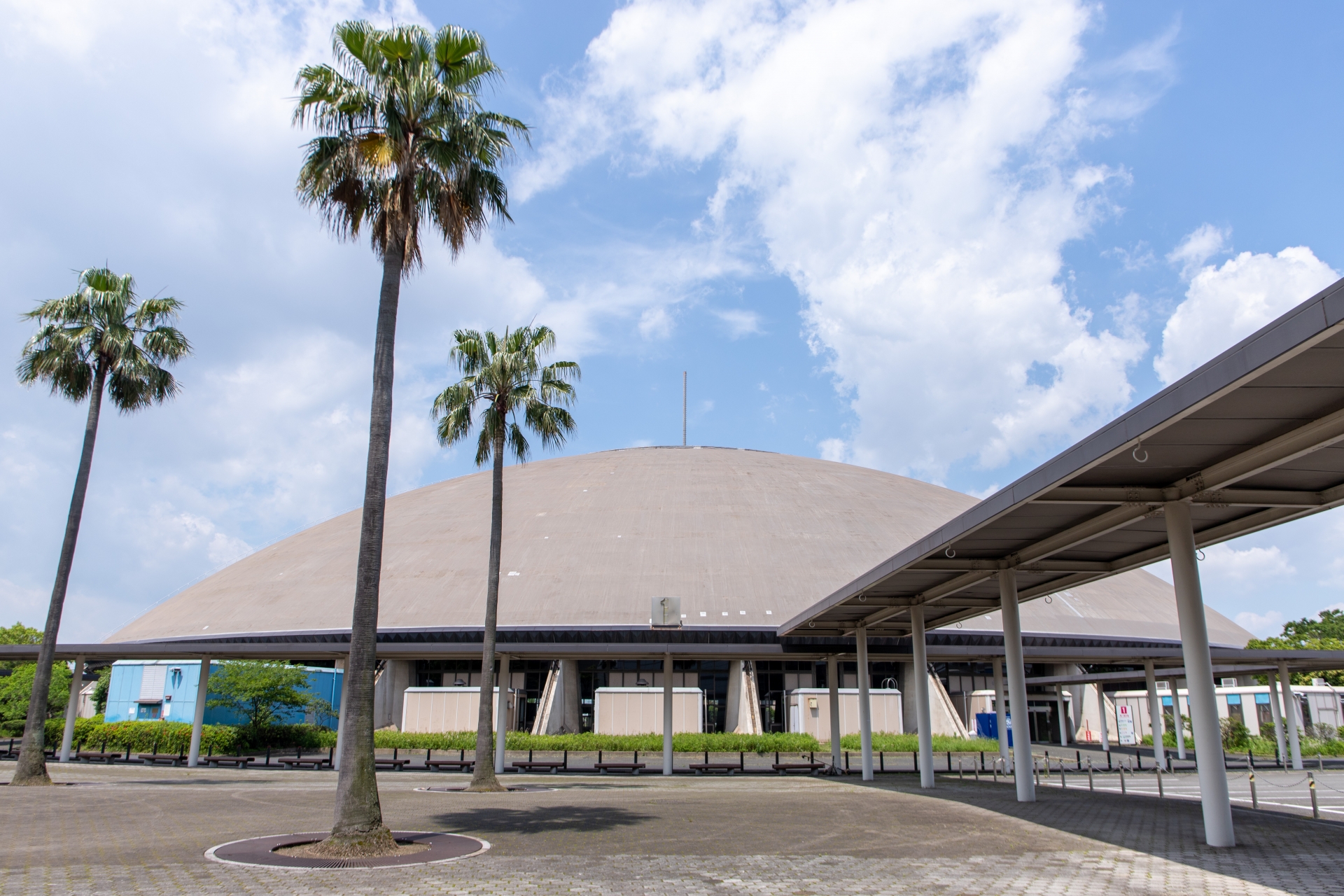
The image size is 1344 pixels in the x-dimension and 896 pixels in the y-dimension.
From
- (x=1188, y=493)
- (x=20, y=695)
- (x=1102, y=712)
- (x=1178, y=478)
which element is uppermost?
(x=1178, y=478)

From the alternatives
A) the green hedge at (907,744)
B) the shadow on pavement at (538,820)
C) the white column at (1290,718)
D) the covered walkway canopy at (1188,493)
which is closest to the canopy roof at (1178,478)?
the covered walkway canopy at (1188,493)

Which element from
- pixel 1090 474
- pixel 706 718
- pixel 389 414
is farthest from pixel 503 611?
pixel 1090 474

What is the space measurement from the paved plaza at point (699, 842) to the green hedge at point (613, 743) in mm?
15331

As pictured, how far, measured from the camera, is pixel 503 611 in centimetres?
4181

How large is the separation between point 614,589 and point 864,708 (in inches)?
698

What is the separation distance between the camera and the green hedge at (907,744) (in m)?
39.2

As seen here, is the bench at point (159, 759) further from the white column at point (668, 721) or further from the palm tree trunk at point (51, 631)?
the white column at point (668, 721)

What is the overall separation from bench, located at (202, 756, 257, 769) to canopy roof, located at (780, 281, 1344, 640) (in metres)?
24.1

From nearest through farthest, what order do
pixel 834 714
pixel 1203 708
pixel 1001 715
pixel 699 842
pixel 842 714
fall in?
pixel 1203 708 → pixel 699 842 → pixel 834 714 → pixel 1001 715 → pixel 842 714

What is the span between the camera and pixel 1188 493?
1329 cm

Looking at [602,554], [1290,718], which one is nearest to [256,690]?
[602,554]

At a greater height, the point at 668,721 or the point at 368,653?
the point at 368,653

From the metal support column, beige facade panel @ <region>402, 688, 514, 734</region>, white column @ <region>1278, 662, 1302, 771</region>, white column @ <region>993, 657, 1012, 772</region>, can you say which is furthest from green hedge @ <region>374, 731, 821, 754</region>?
the metal support column

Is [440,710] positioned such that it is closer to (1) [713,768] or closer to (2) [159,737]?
(2) [159,737]
